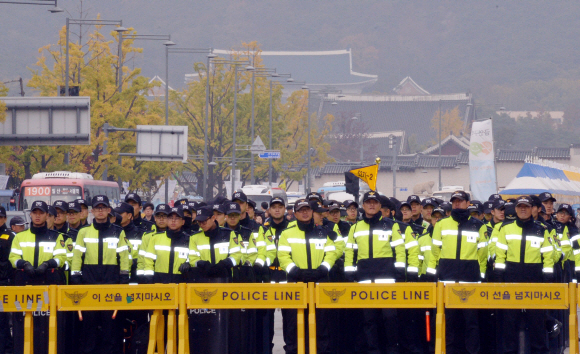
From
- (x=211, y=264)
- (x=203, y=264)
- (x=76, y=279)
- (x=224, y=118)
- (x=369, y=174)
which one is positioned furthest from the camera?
(x=224, y=118)

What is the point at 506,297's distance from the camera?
10.2 metres

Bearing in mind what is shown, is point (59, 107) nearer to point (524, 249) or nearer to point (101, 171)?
point (101, 171)

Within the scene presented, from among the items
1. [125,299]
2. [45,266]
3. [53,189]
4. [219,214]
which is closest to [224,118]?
[53,189]

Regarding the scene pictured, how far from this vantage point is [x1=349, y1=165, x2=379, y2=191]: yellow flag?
19814 millimetres

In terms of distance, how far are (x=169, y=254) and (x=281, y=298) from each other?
162 centimetres

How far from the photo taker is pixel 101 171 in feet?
139

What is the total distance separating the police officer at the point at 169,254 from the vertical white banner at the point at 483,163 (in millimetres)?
21231

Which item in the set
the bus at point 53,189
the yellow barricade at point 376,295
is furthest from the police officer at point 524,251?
the bus at point 53,189

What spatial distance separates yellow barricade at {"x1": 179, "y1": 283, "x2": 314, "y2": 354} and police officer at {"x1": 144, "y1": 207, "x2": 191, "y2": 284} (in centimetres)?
90

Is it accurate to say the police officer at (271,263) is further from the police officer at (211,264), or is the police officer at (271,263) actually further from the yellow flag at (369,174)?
the yellow flag at (369,174)

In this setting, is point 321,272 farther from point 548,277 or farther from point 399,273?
point 548,277

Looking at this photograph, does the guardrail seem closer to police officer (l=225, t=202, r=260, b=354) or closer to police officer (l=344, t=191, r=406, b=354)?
police officer (l=225, t=202, r=260, b=354)

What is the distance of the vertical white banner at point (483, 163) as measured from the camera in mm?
31109

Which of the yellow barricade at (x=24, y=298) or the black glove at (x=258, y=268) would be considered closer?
the yellow barricade at (x=24, y=298)
